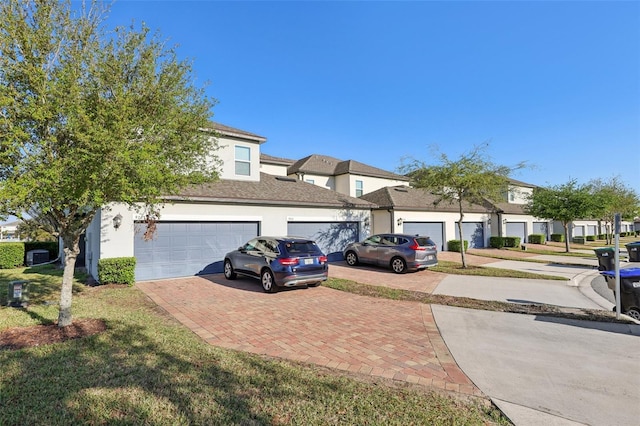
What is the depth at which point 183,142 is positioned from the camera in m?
7.14

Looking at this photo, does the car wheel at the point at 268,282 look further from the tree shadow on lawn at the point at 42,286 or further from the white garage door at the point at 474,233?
the white garage door at the point at 474,233

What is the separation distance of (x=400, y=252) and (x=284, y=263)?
6050mm

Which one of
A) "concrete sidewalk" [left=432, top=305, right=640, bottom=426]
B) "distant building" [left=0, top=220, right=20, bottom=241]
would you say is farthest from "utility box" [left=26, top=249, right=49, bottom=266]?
"concrete sidewalk" [left=432, top=305, right=640, bottom=426]

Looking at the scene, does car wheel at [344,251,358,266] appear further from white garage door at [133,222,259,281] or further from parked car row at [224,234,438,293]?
white garage door at [133,222,259,281]

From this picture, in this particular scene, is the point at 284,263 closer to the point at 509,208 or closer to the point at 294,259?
the point at 294,259

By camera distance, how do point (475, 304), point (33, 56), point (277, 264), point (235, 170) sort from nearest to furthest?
1. point (33, 56)
2. point (475, 304)
3. point (277, 264)
4. point (235, 170)

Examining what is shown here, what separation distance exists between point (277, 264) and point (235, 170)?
7894 millimetres

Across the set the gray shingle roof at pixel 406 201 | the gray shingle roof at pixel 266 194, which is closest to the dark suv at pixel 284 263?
the gray shingle roof at pixel 266 194

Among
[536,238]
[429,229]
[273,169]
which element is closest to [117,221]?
[273,169]

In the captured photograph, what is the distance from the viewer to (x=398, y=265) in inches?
523

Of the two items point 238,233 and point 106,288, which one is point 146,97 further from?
point 238,233

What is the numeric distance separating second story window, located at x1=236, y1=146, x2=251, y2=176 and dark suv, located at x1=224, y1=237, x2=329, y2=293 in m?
6.34

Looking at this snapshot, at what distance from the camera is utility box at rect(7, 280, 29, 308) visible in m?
7.36

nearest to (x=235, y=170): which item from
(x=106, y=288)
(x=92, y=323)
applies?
(x=106, y=288)
